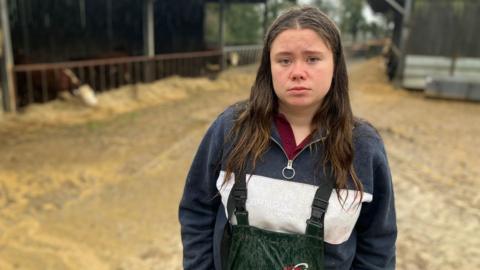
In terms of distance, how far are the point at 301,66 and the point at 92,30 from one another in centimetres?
1118

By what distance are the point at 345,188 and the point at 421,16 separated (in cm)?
1042

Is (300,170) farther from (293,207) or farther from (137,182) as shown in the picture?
(137,182)

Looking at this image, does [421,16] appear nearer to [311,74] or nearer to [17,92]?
[17,92]

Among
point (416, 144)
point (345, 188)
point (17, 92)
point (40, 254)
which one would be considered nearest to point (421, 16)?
point (416, 144)

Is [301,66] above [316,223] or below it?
above

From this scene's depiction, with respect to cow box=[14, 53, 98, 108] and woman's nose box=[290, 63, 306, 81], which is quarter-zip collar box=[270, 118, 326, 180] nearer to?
woman's nose box=[290, 63, 306, 81]

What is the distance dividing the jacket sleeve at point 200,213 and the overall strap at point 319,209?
0.31 m

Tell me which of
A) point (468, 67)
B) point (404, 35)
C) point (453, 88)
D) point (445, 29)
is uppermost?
point (445, 29)

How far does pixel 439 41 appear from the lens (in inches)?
411

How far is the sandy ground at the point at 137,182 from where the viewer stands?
11.0ft

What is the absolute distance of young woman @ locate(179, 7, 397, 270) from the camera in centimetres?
120

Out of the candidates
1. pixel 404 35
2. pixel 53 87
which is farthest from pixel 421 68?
pixel 53 87

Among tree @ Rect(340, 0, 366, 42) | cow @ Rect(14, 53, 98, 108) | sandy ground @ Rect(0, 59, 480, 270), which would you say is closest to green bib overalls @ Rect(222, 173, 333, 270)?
sandy ground @ Rect(0, 59, 480, 270)

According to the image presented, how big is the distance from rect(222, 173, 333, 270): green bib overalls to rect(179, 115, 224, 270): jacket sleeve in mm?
121
